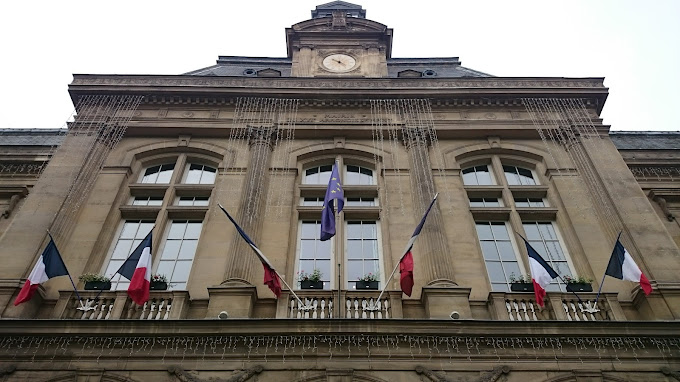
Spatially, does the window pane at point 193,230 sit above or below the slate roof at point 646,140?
below

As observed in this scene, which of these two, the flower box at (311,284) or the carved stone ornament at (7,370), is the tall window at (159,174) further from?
the carved stone ornament at (7,370)

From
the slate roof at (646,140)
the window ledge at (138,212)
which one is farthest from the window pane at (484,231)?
the window ledge at (138,212)

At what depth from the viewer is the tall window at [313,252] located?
13461mm

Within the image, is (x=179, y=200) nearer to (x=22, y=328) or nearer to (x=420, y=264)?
(x=22, y=328)

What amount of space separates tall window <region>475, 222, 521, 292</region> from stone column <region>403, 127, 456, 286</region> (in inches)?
51.3

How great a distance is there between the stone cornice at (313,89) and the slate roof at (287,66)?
11.5 feet

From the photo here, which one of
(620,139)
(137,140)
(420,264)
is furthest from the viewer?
(620,139)

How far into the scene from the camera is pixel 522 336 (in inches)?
421

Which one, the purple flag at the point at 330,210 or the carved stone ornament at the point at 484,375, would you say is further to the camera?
the purple flag at the point at 330,210

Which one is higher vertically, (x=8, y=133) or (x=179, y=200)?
(x=8, y=133)

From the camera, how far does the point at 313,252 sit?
46.1 ft

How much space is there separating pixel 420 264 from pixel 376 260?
1239 millimetres

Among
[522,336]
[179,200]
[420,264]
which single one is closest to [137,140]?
[179,200]

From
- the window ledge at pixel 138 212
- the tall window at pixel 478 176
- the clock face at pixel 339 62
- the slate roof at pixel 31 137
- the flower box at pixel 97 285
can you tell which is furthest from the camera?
the clock face at pixel 339 62
